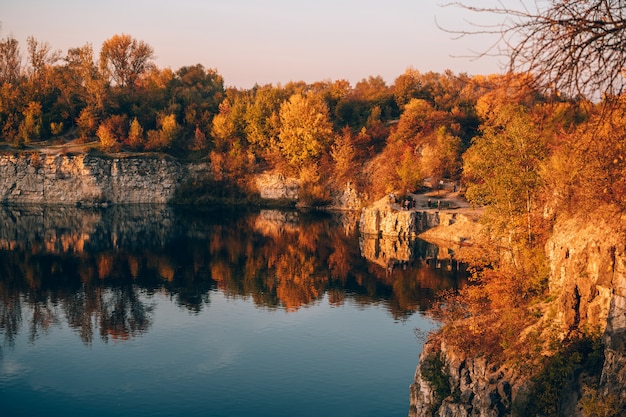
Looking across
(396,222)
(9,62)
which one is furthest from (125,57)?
(396,222)

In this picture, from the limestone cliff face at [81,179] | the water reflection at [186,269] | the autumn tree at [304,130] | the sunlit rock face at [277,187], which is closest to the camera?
the water reflection at [186,269]

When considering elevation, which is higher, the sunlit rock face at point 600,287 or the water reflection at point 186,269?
the sunlit rock face at point 600,287

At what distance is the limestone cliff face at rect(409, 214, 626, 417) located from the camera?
81.9 ft

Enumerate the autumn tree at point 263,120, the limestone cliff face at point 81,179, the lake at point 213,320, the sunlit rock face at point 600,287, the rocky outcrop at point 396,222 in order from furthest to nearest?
1. the autumn tree at point 263,120
2. the limestone cliff face at point 81,179
3. the rocky outcrop at point 396,222
4. the lake at point 213,320
5. the sunlit rock face at point 600,287

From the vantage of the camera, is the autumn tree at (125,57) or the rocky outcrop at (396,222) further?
the autumn tree at (125,57)

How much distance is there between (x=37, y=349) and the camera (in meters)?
50.2

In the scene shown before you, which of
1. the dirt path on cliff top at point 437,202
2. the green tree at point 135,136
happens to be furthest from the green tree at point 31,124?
the dirt path on cliff top at point 437,202

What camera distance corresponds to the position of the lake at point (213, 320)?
4203 centimetres

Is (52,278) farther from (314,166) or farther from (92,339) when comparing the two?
(314,166)

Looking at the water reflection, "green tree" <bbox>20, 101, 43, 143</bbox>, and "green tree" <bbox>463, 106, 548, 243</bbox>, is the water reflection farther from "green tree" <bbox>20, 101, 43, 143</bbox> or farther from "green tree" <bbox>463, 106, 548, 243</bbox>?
"green tree" <bbox>20, 101, 43, 143</bbox>

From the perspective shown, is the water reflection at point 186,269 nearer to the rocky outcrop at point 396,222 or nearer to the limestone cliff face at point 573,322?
the rocky outcrop at point 396,222

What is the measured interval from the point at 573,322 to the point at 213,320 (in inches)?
1443

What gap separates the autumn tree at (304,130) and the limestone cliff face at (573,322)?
323 feet

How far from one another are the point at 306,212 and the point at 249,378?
257 ft
